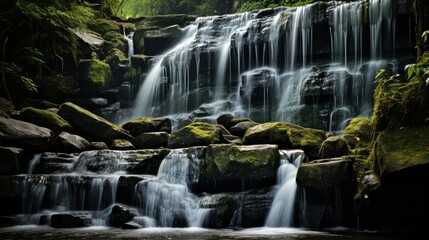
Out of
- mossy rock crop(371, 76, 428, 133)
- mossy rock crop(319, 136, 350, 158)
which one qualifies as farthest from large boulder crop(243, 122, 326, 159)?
mossy rock crop(371, 76, 428, 133)

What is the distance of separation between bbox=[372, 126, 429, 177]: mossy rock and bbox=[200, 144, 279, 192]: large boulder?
2219 mm

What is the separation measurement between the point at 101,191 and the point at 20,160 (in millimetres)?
2786

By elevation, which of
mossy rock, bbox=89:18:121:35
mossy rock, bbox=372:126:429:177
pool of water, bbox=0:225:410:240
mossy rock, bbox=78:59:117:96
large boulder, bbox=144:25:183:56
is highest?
mossy rock, bbox=89:18:121:35

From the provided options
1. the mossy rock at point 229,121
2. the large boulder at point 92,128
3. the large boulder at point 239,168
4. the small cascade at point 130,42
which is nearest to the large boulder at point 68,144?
the large boulder at point 92,128

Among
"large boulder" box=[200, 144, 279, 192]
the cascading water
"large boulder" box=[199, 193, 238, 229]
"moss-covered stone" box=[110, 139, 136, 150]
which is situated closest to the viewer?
"large boulder" box=[199, 193, 238, 229]

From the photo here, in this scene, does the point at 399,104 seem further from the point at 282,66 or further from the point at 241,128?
the point at 282,66

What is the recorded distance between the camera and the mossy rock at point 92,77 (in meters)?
18.9

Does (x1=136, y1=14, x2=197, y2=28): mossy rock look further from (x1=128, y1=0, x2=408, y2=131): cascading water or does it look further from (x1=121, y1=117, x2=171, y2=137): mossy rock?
(x1=121, y1=117, x2=171, y2=137): mossy rock

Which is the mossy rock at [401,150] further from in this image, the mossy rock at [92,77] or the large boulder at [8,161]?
the mossy rock at [92,77]

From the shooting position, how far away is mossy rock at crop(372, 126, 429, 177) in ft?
18.8

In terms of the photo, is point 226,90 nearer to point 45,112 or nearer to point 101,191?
point 45,112

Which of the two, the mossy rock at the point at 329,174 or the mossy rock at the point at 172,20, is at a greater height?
the mossy rock at the point at 172,20

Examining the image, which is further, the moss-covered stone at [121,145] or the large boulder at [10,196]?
the moss-covered stone at [121,145]

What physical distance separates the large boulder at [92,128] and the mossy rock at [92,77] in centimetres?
640
